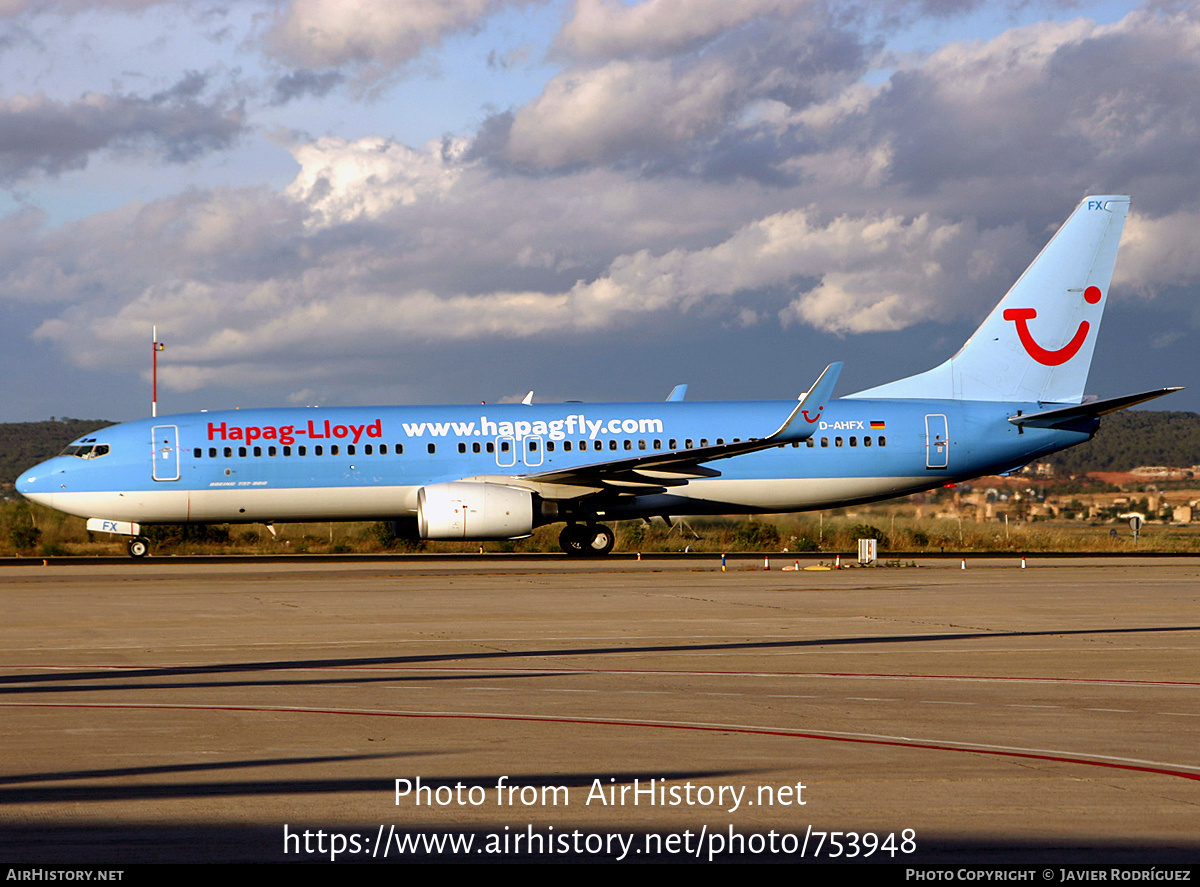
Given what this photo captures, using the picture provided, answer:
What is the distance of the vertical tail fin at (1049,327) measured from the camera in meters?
33.7

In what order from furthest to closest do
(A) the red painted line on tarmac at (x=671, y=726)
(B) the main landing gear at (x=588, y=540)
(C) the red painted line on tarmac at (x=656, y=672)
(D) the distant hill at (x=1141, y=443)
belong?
1. (D) the distant hill at (x=1141, y=443)
2. (B) the main landing gear at (x=588, y=540)
3. (C) the red painted line on tarmac at (x=656, y=672)
4. (A) the red painted line on tarmac at (x=671, y=726)

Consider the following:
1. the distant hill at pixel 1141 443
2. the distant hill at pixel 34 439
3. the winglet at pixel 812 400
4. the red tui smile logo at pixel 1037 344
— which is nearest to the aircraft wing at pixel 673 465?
the winglet at pixel 812 400

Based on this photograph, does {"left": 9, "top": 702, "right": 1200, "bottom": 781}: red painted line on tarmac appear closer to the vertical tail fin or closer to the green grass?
the green grass

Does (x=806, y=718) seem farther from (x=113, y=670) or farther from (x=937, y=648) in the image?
(x=113, y=670)

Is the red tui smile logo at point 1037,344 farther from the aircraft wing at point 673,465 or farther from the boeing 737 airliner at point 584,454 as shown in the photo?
the aircraft wing at point 673,465

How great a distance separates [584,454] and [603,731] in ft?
73.4

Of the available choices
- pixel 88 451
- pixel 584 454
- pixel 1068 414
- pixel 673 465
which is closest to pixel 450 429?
pixel 584 454

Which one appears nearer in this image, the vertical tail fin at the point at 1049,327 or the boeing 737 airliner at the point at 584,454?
the boeing 737 airliner at the point at 584,454

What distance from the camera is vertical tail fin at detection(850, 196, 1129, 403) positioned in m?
33.7

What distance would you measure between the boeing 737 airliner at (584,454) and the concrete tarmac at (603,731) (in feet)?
35.6

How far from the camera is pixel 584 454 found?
3128 centimetres

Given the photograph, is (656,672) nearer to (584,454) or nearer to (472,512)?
(472,512)

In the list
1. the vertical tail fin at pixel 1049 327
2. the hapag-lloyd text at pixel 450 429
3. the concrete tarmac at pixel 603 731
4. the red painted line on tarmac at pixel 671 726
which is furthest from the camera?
the vertical tail fin at pixel 1049 327

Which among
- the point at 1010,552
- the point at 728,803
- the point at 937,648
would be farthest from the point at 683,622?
the point at 1010,552
